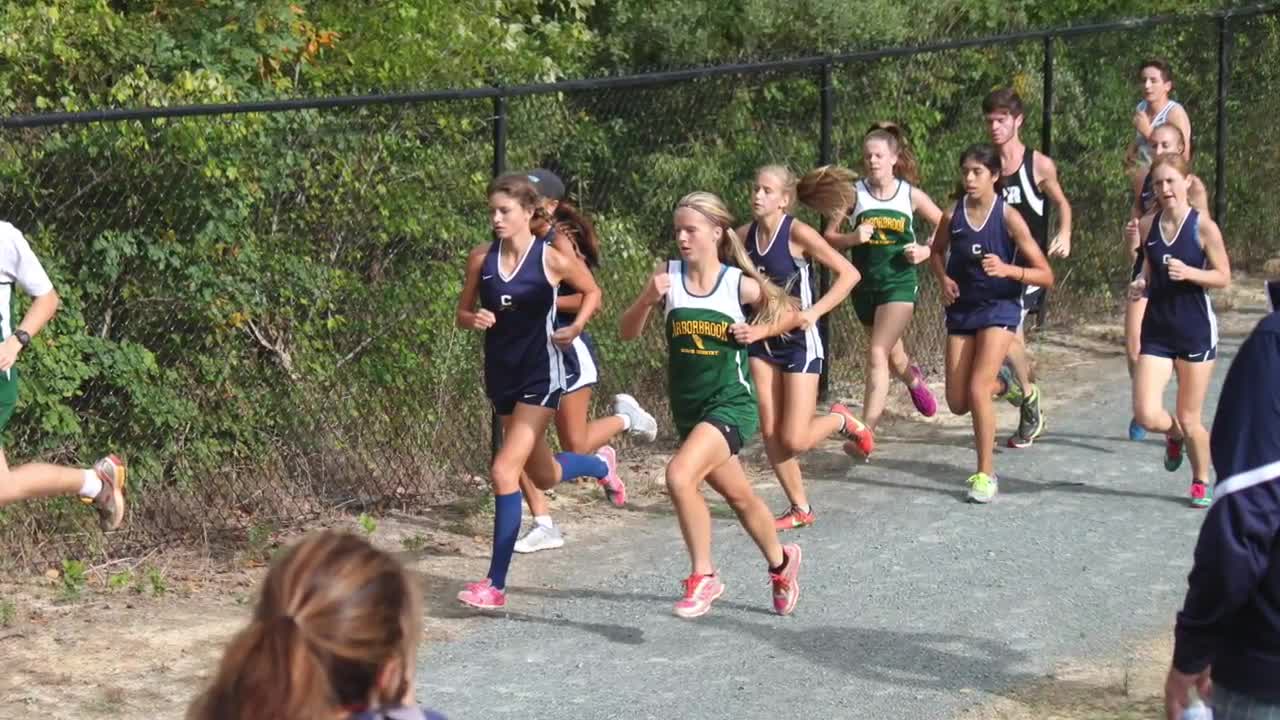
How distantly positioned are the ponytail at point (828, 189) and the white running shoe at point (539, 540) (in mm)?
2253

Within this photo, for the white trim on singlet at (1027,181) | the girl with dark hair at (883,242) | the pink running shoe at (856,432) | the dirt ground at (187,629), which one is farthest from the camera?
the white trim on singlet at (1027,181)

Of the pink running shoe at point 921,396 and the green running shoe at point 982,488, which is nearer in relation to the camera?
the green running shoe at point 982,488

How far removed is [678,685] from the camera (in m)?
6.59

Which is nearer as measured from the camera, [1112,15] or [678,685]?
[678,685]

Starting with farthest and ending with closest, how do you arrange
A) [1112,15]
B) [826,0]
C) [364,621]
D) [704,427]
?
[1112,15], [826,0], [704,427], [364,621]

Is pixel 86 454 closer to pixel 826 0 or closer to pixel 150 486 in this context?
pixel 150 486

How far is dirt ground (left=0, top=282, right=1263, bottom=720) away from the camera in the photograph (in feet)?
20.9

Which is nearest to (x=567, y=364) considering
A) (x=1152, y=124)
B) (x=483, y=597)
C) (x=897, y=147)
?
(x=483, y=597)

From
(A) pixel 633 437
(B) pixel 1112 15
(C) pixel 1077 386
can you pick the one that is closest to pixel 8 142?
(A) pixel 633 437

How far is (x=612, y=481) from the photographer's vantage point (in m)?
9.12

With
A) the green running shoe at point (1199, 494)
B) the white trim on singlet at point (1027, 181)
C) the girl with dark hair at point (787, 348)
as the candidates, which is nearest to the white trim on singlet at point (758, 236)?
the girl with dark hair at point (787, 348)

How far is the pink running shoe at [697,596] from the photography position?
716 centimetres

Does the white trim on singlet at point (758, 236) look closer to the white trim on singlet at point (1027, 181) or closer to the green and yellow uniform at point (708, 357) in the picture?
the green and yellow uniform at point (708, 357)

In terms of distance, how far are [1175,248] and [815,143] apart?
13.6ft
